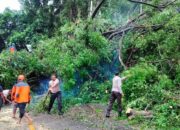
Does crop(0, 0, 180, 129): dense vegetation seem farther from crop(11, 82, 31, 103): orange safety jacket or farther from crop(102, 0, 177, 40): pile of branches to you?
crop(11, 82, 31, 103): orange safety jacket

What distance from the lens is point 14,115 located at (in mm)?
13180

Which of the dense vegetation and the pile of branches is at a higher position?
the pile of branches

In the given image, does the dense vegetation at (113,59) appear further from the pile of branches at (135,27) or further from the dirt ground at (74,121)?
the dirt ground at (74,121)

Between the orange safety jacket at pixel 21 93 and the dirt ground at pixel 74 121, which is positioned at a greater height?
the orange safety jacket at pixel 21 93

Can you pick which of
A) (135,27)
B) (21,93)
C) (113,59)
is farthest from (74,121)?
(135,27)

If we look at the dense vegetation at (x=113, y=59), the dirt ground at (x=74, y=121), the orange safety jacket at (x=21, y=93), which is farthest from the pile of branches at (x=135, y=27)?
the orange safety jacket at (x=21, y=93)

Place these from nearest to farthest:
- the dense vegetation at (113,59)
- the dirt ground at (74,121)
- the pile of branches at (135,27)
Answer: the dirt ground at (74,121) → the dense vegetation at (113,59) → the pile of branches at (135,27)

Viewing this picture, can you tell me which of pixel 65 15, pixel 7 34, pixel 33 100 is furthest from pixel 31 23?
pixel 33 100

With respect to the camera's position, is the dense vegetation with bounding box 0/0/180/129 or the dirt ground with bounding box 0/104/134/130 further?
the dense vegetation with bounding box 0/0/180/129

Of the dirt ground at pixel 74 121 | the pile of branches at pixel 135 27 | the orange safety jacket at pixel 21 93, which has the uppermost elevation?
the pile of branches at pixel 135 27

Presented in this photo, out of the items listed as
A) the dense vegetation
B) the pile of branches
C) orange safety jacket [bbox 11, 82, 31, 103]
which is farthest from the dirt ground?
the pile of branches

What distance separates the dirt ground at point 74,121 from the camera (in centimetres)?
1156

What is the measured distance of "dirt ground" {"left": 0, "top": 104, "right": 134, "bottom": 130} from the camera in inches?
455

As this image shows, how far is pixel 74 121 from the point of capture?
41.3ft
